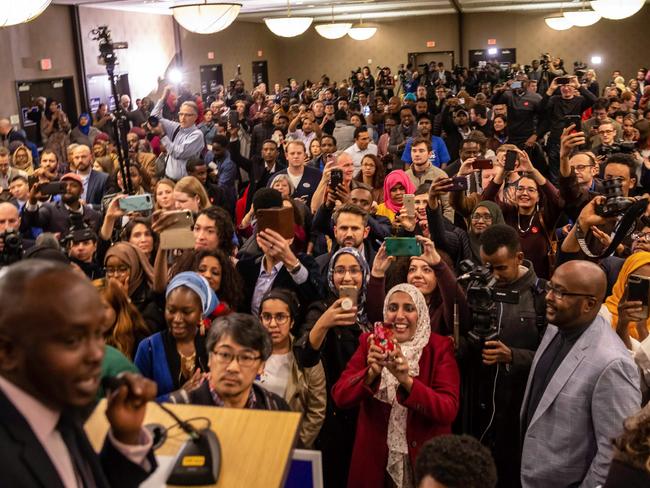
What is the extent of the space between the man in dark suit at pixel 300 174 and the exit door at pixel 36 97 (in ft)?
22.4

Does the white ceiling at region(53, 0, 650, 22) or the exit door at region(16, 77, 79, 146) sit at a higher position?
the white ceiling at region(53, 0, 650, 22)

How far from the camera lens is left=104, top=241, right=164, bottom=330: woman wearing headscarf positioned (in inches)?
129

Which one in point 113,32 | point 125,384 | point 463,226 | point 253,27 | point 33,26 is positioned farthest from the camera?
point 253,27

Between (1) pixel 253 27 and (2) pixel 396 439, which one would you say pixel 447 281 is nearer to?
(2) pixel 396 439

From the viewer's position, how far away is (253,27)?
20094 mm

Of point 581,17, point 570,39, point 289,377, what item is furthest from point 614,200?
point 570,39

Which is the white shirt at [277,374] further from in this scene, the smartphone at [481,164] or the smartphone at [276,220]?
the smartphone at [481,164]

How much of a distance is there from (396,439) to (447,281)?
0.77 m

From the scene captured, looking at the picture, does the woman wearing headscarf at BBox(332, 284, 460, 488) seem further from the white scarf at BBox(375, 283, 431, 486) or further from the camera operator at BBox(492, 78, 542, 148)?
the camera operator at BBox(492, 78, 542, 148)

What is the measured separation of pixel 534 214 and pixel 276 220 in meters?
1.69

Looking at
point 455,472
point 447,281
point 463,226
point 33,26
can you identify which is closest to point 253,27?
point 33,26

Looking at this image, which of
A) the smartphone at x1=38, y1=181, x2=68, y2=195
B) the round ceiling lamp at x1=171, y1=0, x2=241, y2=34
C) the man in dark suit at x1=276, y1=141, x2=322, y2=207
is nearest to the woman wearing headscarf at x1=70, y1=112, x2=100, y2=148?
the round ceiling lamp at x1=171, y1=0, x2=241, y2=34

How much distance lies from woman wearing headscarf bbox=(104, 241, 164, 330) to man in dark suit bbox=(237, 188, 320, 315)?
0.43 m

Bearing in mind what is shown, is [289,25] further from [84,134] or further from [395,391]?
[395,391]
